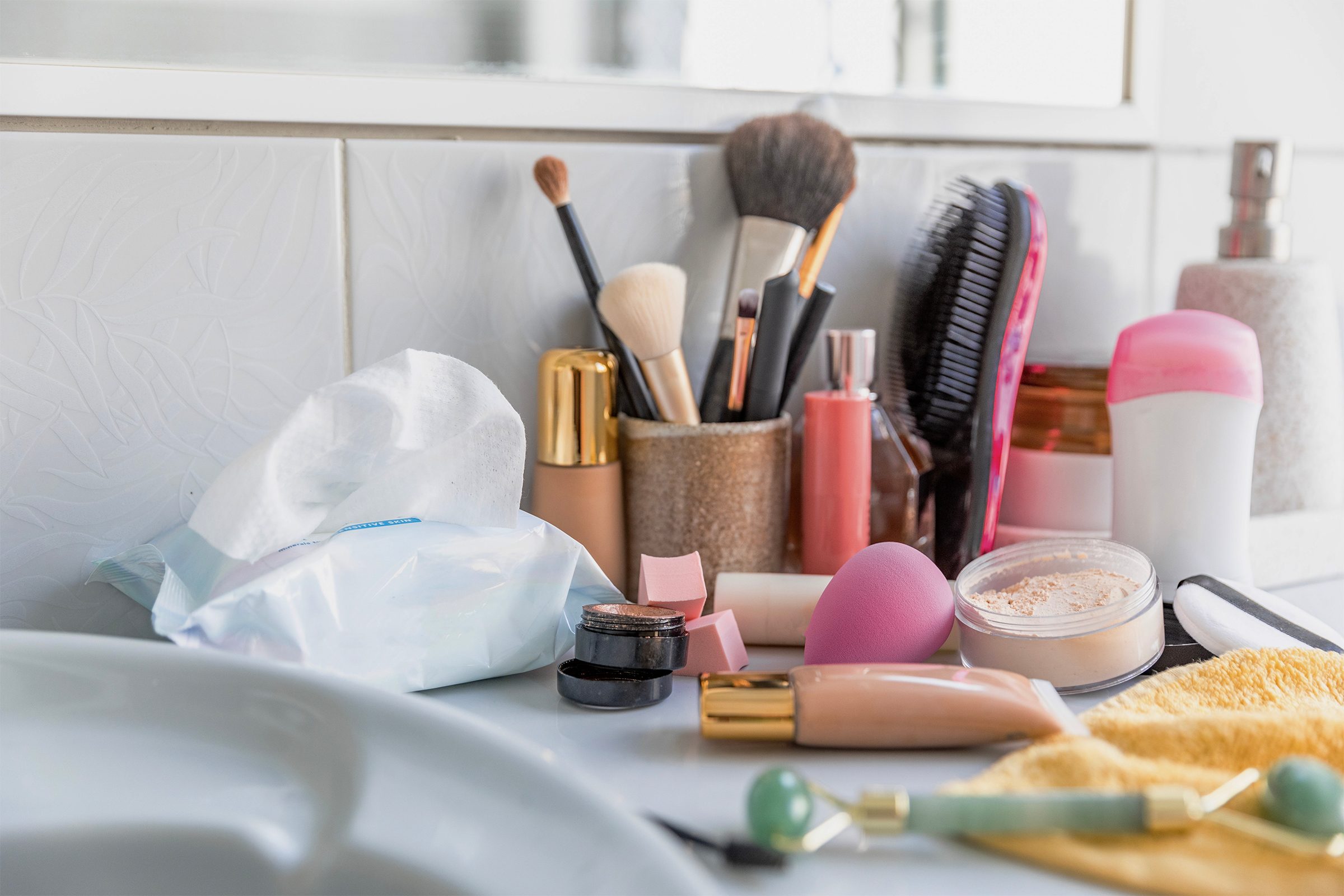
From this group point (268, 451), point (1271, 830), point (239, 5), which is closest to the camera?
point (1271, 830)

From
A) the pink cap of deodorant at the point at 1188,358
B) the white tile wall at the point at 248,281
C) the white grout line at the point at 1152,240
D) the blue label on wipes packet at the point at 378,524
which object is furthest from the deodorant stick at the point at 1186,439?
the blue label on wipes packet at the point at 378,524

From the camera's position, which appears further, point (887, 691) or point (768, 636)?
point (768, 636)

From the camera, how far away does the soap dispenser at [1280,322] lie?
0.61 metres

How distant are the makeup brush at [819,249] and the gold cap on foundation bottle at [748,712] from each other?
0.27m

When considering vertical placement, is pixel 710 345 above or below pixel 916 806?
above

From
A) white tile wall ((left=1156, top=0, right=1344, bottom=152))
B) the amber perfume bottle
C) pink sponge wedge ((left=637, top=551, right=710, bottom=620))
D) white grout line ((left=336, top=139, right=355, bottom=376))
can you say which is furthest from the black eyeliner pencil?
white tile wall ((left=1156, top=0, right=1344, bottom=152))

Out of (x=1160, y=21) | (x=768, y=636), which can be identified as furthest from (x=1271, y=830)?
(x=1160, y=21)

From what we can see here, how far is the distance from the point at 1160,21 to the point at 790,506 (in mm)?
422

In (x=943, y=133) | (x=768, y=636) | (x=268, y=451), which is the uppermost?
(x=943, y=133)

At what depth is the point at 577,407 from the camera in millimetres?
514

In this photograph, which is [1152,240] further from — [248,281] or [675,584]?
[248,281]

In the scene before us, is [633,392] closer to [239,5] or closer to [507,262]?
[507,262]

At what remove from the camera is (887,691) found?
1.21 ft

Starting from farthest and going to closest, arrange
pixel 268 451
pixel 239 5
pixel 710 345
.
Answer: pixel 710 345, pixel 239 5, pixel 268 451
